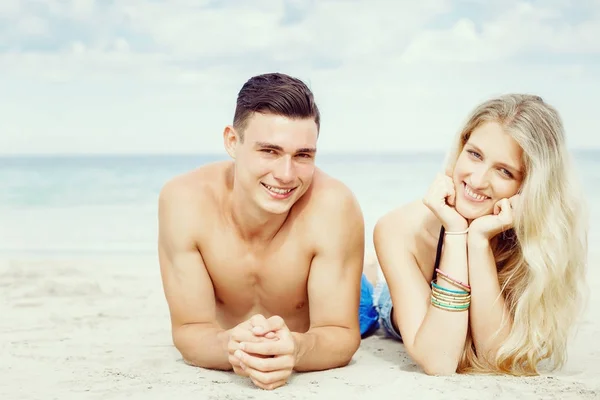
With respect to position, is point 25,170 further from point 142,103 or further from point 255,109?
point 255,109

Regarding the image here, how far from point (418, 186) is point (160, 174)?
35.4ft

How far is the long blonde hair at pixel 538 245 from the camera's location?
13.3 feet

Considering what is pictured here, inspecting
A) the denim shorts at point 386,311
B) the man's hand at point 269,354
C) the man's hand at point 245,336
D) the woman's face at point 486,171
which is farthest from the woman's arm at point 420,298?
the denim shorts at point 386,311

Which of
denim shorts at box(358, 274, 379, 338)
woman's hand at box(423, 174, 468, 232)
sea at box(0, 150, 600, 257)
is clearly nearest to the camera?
woman's hand at box(423, 174, 468, 232)

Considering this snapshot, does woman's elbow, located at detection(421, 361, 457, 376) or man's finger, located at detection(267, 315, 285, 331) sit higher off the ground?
man's finger, located at detection(267, 315, 285, 331)

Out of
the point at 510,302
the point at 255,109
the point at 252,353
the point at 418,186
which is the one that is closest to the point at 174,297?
the point at 252,353

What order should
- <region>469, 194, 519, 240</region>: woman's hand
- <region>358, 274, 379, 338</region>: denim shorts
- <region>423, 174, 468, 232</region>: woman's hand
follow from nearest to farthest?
<region>469, 194, 519, 240</region>: woman's hand
<region>423, 174, 468, 232</region>: woman's hand
<region>358, 274, 379, 338</region>: denim shorts

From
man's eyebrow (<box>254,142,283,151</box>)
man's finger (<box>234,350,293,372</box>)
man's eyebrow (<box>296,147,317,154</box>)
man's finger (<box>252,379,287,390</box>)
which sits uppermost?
man's eyebrow (<box>254,142,283,151</box>)

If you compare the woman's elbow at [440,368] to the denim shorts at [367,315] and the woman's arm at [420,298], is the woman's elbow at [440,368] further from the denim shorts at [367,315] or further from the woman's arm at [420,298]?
the denim shorts at [367,315]

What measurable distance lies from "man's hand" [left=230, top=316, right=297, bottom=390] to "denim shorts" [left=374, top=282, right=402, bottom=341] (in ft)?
5.47

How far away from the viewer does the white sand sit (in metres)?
4.00

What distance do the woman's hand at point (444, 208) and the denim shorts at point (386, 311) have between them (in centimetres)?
140

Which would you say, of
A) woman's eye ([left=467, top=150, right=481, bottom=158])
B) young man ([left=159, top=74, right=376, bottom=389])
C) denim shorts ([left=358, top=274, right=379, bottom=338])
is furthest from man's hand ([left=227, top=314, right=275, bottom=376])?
denim shorts ([left=358, top=274, right=379, bottom=338])

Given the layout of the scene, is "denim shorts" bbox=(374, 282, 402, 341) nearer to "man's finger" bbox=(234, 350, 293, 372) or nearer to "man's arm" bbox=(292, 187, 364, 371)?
"man's arm" bbox=(292, 187, 364, 371)
